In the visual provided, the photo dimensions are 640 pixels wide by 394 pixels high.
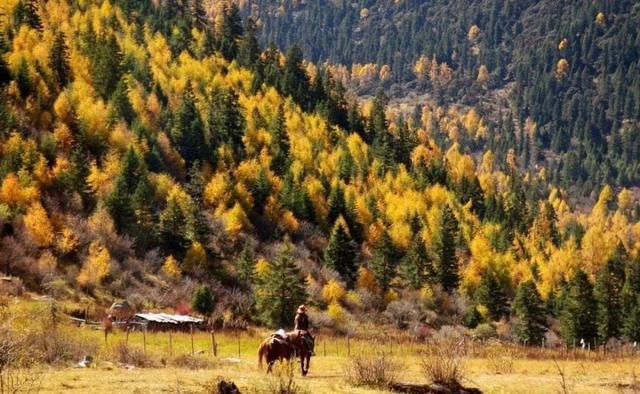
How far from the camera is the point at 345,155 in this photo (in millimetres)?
122500

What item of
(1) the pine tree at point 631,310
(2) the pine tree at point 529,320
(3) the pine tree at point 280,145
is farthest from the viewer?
(3) the pine tree at point 280,145

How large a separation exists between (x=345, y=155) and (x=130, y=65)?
131 feet

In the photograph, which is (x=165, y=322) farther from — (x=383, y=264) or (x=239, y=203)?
(x=239, y=203)

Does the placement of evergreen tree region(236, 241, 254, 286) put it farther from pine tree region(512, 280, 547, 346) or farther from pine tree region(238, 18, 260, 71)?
pine tree region(238, 18, 260, 71)

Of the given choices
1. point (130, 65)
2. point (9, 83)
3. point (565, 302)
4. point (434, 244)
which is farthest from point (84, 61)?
point (565, 302)

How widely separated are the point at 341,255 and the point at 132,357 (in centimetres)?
6493

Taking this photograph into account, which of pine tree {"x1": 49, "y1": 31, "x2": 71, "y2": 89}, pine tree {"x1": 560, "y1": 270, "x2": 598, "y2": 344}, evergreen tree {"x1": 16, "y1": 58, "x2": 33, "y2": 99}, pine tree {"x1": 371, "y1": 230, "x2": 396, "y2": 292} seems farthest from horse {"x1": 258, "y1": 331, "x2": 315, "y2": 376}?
pine tree {"x1": 49, "y1": 31, "x2": 71, "y2": 89}

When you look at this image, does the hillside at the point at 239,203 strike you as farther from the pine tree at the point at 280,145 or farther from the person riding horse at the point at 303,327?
the person riding horse at the point at 303,327

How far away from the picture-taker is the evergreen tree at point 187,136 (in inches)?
4232

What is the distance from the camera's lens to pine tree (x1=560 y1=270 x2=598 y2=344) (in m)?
82.2

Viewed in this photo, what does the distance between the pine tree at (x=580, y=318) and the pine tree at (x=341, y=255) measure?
27.3 m

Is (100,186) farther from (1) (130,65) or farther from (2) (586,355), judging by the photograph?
(2) (586,355)

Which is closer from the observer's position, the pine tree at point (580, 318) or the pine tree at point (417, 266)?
the pine tree at point (580, 318)

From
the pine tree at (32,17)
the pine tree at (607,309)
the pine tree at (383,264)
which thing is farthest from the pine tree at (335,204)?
the pine tree at (32,17)
